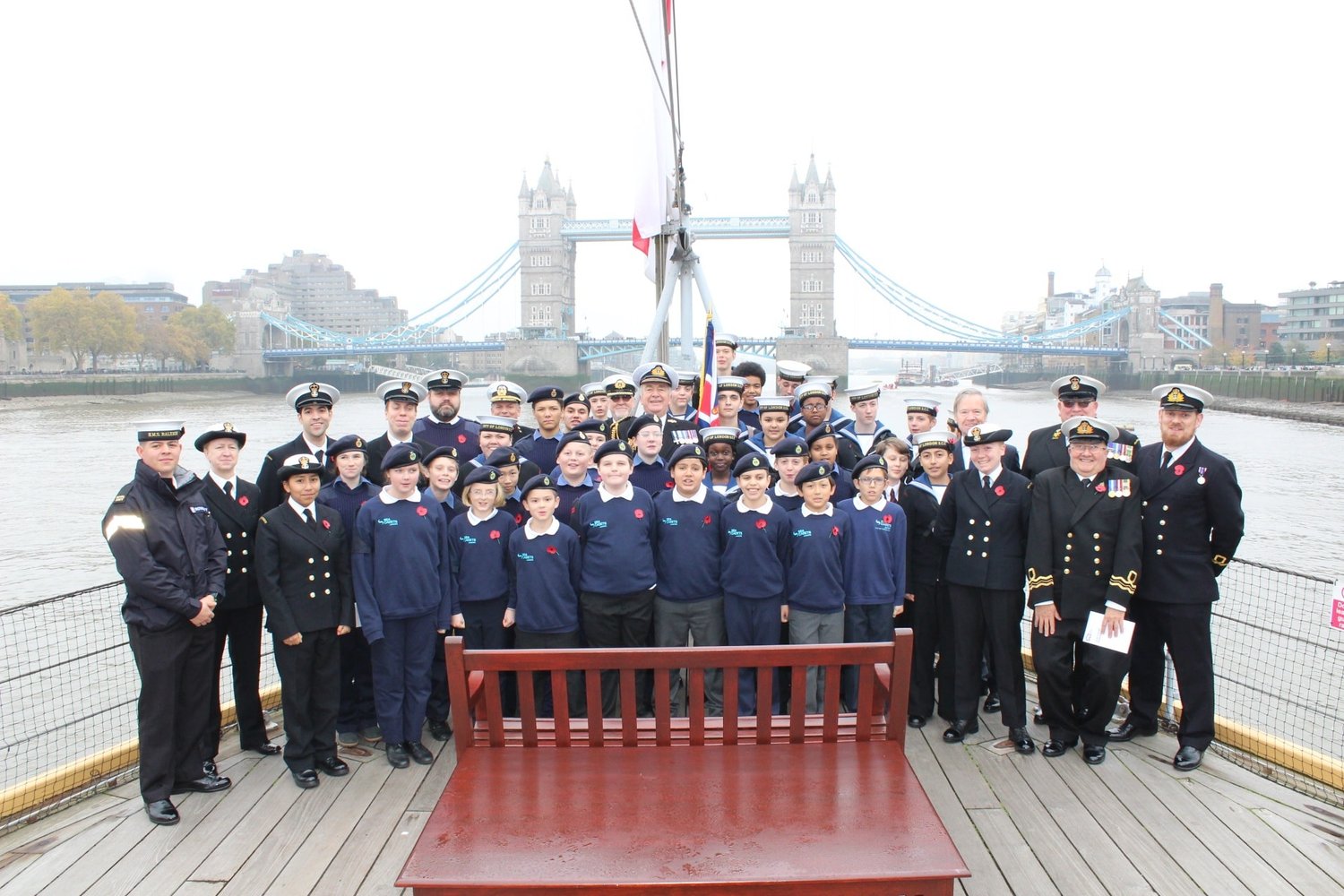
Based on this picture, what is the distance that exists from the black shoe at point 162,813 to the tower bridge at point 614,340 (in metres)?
50.4

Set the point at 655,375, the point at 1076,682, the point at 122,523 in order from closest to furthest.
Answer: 1. the point at 122,523
2. the point at 1076,682
3. the point at 655,375

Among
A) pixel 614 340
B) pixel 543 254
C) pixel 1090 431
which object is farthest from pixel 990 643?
pixel 543 254

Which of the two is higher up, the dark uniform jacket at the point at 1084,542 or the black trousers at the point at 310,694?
the dark uniform jacket at the point at 1084,542

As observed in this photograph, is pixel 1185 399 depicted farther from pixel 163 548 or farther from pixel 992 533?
pixel 163 548

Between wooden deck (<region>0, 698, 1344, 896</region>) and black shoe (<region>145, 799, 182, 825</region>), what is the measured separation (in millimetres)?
38

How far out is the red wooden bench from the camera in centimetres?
219

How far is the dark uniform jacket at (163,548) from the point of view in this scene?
320cm

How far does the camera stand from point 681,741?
2.86 meters

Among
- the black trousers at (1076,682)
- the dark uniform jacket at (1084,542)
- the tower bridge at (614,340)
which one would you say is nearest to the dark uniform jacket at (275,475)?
the dark uniform jacket at (1084,542)

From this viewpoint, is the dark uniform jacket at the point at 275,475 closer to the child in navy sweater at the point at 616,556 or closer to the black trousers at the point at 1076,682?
the child in navy sweater at the point at 616,556

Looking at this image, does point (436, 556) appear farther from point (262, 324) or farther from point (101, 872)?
point (262, 324)

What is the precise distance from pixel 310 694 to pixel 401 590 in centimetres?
52

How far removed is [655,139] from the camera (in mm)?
7258

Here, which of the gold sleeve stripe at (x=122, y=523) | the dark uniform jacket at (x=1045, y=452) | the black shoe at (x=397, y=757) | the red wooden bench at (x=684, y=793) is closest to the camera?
the red wooden bench at (x=684, y=793)
